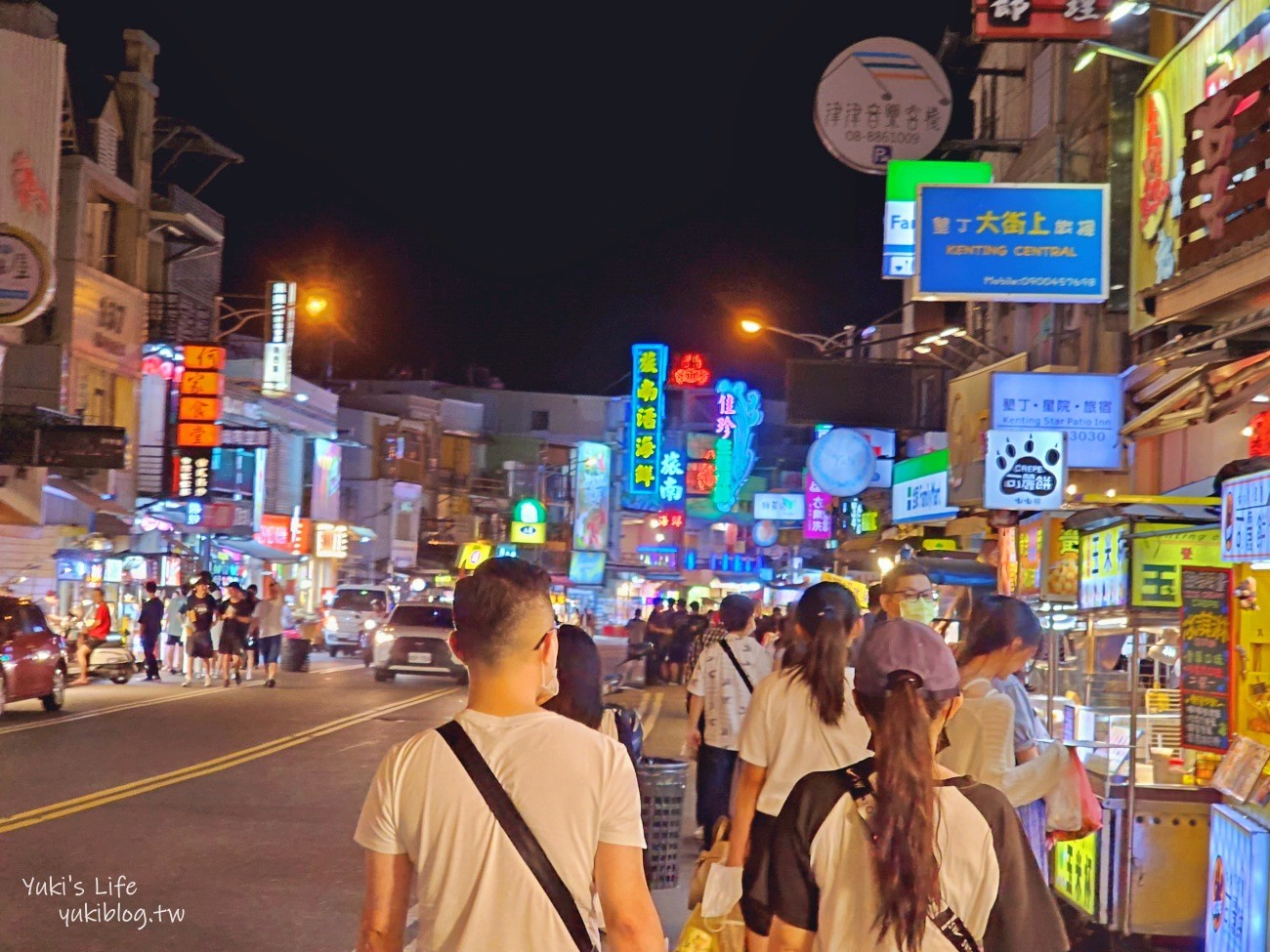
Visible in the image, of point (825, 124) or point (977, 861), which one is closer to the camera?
point (977, 861)

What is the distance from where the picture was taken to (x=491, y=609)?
3773 mm

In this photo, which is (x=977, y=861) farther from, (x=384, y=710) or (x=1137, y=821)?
(x=384, y=710)

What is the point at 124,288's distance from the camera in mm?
39375

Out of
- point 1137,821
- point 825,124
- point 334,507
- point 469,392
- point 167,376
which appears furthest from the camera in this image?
point 469,392

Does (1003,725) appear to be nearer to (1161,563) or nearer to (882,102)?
(1161,563)

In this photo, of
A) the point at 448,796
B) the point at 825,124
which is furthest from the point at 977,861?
the point at 825,124

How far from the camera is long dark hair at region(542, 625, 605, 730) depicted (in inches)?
243

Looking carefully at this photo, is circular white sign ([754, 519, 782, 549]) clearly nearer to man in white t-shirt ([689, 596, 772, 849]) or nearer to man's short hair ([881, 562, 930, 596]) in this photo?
man in white t-shirt ([689, 596, 772, 849])

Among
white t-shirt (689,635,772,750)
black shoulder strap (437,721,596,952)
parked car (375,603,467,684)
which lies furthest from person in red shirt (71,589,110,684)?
black shoulder strap (437,721,596,952)

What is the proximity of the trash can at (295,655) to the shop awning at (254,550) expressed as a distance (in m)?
12.6

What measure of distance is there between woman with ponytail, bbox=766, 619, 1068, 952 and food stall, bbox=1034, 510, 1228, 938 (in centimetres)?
560

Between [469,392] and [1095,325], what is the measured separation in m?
70.4

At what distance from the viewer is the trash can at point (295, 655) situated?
1348 inches

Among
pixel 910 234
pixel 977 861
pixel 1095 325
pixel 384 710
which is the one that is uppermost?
pixel 910 234
